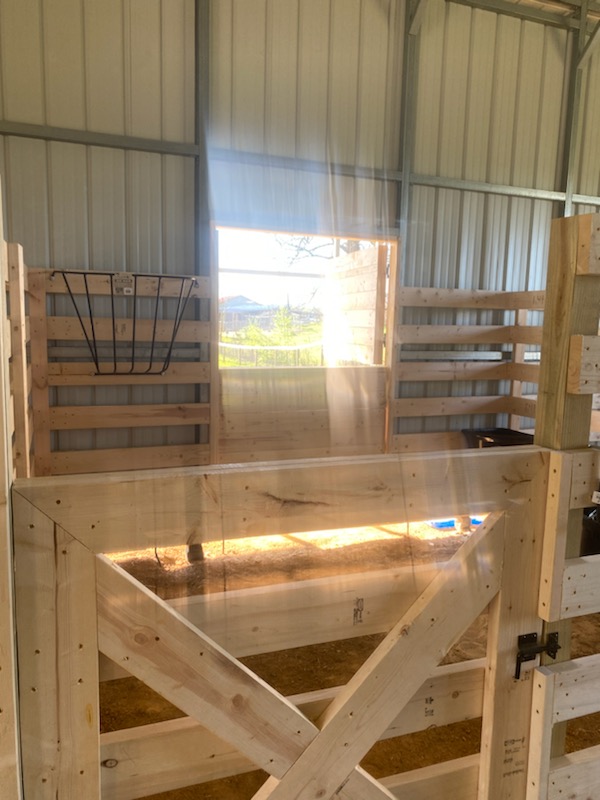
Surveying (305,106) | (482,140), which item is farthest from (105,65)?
(482,140)

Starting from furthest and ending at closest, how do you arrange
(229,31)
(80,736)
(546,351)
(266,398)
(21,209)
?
(266,398)
(229,31)
(21,209)
(546,351)
(80,736)

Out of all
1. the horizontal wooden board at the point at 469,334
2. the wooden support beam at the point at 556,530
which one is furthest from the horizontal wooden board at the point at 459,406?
the wooden support beam at the point at 556,530

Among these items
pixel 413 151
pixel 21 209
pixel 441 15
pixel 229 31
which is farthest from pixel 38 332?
pixel 441 15

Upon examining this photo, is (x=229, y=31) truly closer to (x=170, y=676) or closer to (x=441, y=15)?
(x=441, y=15)

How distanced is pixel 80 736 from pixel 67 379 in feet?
13.7

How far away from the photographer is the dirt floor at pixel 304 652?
145cm

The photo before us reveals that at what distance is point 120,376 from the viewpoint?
5117 mm

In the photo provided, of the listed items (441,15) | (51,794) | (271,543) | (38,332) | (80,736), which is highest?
(441,15)

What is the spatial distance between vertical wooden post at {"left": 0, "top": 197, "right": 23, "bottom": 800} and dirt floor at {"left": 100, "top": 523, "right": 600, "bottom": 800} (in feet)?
1.19

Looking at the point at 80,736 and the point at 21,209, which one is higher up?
the point at 21,209

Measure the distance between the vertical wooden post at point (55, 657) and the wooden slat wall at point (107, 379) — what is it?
4.00 m

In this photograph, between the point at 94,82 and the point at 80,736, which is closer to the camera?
the point at 80,736

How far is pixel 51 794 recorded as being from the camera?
1.18 m

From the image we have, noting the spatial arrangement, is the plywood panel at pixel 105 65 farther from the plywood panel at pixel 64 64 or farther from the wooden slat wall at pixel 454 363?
the wooden slat wall at pixel 454 363
